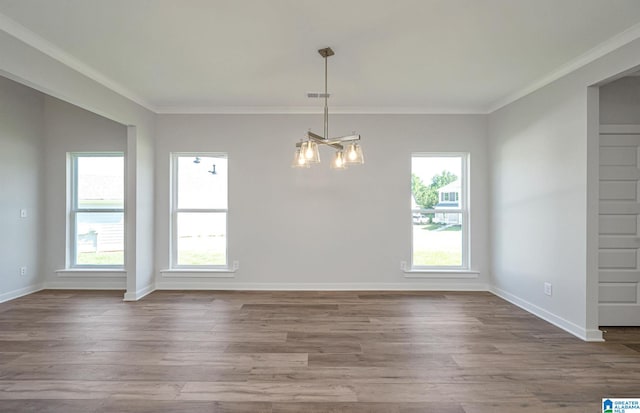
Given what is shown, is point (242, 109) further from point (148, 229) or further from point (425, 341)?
point (425, 341)

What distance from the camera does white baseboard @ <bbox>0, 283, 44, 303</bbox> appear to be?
417 cm

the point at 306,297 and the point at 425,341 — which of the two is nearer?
the point at 425,341

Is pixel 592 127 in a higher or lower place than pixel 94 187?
higher

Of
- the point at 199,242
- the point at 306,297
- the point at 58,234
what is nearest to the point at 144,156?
the point at 199,242

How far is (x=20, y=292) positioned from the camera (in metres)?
4.39

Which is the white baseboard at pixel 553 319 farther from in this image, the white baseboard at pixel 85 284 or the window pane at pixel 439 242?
the white baseboard at pixel 85 284

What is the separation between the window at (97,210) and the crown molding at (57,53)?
1.36m

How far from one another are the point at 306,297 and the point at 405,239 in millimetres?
1660

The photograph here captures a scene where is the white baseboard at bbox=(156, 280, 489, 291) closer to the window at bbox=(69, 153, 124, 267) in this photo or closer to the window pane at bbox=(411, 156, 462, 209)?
the window pane at bbox=(411, 156, 462, 209)

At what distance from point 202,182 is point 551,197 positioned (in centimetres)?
452

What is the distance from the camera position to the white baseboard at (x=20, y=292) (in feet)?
13.7

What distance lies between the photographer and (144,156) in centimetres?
444

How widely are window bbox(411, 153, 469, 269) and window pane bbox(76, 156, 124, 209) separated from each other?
4.53 meters

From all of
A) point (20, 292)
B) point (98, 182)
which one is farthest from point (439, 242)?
point (20, 292)
